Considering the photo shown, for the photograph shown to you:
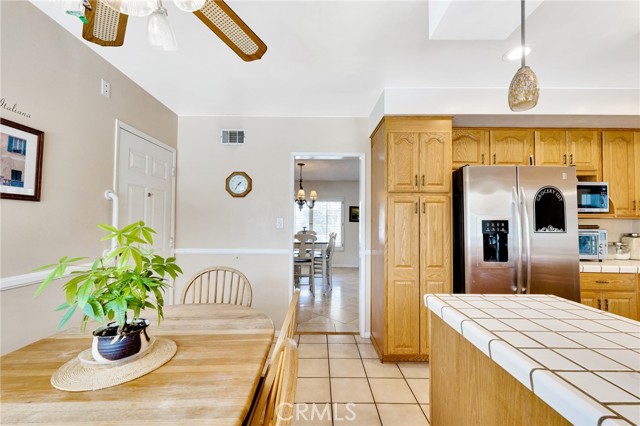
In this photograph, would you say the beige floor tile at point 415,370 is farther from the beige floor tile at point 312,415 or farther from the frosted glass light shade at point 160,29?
the frosted glass light shade at point 160,29

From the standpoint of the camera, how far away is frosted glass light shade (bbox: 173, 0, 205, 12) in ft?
3.15

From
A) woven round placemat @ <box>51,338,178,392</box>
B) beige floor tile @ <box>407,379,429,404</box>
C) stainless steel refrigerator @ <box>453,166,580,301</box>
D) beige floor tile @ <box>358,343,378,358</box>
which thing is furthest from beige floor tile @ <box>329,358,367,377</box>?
woven round placemat @ <box>51,338,178,392</box>

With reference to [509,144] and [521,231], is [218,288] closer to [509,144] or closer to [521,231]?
[521,231]

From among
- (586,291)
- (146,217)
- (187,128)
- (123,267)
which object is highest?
(187,128)

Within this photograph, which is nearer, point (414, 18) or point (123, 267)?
point (123, 267)

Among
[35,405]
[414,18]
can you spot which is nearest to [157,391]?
[35,405]

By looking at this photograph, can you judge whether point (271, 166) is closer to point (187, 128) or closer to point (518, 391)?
point (187, 128)

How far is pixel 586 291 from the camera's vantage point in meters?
2.36

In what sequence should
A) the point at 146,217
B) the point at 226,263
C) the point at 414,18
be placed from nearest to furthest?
the point at 414,18
the point at 146,217
the point at 226,263

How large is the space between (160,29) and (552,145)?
3294 mm

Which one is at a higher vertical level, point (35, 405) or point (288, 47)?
point (288, 47)

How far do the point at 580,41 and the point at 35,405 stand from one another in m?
3.18

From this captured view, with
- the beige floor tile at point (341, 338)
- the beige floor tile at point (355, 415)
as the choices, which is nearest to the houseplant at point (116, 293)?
the beige floor tile at point (355, 415)

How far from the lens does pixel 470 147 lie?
2.70 m
